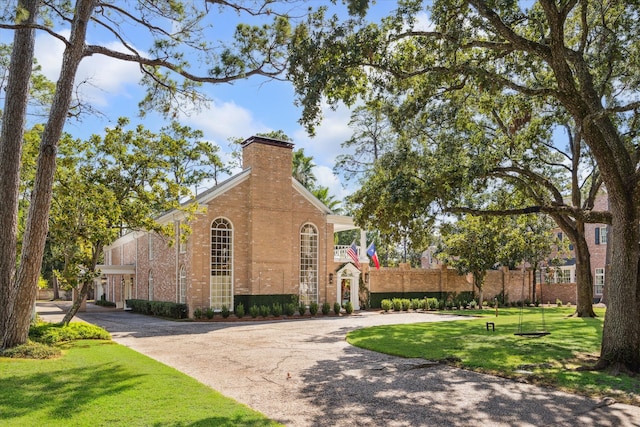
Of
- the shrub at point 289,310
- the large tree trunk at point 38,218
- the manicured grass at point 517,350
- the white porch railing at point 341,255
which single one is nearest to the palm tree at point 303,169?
the white porch railing at point 341,255

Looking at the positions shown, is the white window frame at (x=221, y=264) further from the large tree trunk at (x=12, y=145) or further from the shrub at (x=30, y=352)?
the shrub at (x=30, y=352)

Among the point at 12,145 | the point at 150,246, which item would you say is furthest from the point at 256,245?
the point at 12,145

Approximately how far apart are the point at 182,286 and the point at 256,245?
4.35 m

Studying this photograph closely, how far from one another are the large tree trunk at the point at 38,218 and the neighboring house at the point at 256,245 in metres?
12.7

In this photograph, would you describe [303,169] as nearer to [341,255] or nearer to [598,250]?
[341,255]

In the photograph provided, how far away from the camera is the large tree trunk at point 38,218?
1096 cm

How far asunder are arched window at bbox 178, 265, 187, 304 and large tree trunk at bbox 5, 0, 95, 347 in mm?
13966

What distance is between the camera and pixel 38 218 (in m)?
11.2

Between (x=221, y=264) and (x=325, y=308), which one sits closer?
(x=221, y=264)

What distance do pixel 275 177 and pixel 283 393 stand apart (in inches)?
745

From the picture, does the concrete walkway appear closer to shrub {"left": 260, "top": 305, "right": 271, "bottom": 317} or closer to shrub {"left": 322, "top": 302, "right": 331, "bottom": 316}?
shrub {"left": 260, "top": 305, "right": 271, "bottom": 317}

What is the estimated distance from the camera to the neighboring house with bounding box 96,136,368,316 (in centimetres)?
Result: 2453

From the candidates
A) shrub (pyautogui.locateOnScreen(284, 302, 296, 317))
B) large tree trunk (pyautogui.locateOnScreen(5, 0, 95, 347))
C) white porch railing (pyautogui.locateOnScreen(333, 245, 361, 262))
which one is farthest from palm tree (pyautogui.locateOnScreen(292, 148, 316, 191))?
large tree trunk (pyautogui.locateOnScreen(5, 0, 95, 347))

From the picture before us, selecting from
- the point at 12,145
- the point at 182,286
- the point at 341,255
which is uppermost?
the point at 12,145
